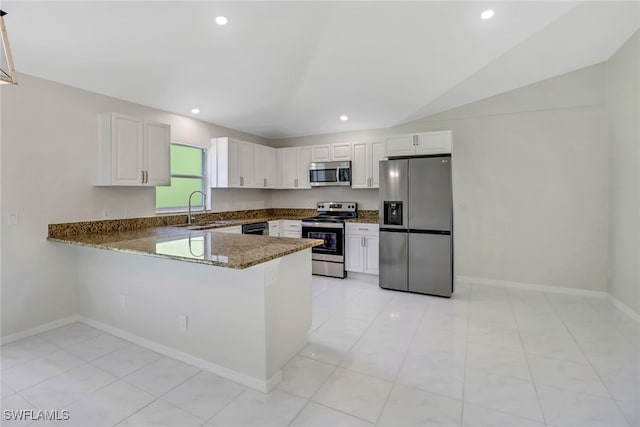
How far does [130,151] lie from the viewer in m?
3.46

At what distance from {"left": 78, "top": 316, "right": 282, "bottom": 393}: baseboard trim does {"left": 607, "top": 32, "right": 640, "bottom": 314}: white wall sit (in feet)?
12.6

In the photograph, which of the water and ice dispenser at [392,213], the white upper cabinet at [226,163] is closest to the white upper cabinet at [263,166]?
the white upper cabinet at [226,163]

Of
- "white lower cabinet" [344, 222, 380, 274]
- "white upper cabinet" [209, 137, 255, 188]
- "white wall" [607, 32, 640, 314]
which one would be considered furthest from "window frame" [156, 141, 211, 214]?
"white wall" [607, 32, 640, 314]

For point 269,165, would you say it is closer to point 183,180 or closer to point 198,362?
point 183,180

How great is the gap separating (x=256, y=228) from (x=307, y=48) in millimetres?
2686


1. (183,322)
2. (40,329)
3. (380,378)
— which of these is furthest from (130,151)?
(380,378)

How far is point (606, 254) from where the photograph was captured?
398 cm

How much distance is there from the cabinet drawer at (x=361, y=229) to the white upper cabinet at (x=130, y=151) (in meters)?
2.70

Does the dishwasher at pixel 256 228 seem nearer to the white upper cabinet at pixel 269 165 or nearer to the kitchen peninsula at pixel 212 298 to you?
the white upper cabinet at pixel 269 165

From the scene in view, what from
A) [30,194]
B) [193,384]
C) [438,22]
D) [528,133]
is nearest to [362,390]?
[193,384]

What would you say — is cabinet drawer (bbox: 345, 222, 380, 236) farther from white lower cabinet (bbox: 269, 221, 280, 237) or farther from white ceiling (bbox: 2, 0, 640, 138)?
white ceiling (bbox: 2, 0, 640, 138)

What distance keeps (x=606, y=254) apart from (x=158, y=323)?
5231mm

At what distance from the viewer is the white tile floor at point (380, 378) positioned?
1860 millimetres

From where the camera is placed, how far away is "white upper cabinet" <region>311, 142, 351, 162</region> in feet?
17.4
